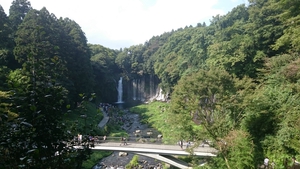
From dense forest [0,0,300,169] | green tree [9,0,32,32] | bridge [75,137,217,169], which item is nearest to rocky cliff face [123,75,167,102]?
dense forest [0,0,300,169]

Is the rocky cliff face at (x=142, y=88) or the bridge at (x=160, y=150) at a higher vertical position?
the rocky cliff face at (x=142, y=88)

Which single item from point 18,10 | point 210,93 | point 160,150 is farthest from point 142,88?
point 210,93

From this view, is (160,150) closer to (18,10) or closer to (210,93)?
(210,93)

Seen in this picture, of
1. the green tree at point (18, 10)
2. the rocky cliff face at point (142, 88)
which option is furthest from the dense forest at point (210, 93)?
the rocky cliff face at point (142, 88)

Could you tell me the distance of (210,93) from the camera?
17375 millimetres

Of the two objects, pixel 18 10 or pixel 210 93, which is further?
pixel 18 10

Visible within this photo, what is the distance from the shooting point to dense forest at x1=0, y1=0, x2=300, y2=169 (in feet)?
9.87

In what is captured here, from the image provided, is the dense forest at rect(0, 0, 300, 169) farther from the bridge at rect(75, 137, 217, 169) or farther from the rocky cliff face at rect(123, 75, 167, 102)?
the rocky cliff face at rect(123, 75, 167, 102)

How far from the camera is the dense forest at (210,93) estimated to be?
9.87 ft

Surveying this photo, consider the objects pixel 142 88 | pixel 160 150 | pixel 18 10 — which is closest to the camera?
pixel 160 150

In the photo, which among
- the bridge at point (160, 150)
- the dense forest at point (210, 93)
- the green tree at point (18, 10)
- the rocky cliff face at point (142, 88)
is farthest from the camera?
the rocky cliff face at point (142, 88)

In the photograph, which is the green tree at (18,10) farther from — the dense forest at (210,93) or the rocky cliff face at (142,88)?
the rocky cliff face at (142,88)

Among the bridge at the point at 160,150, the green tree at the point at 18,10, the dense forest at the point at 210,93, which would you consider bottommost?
the bridge at the point at 160,150

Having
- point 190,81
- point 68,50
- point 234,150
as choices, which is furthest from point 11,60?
point 234,150
